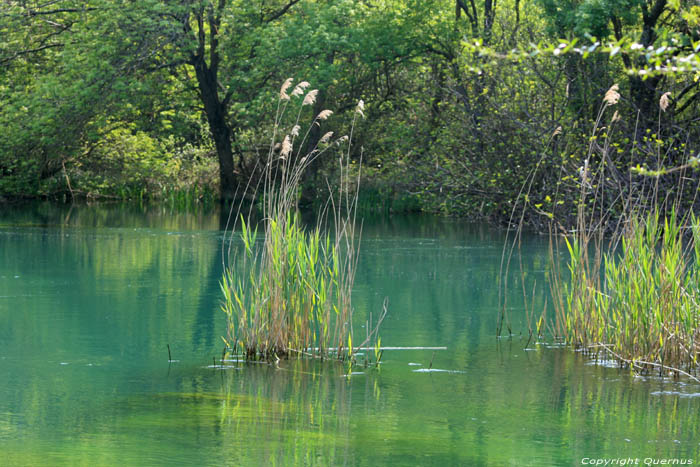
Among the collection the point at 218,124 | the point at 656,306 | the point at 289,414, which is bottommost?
the point at 289,414

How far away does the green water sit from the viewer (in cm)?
454

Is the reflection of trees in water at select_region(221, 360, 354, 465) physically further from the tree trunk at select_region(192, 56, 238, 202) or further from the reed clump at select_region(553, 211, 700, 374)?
the tree trunk at select_region(192, 56, 238, 202)

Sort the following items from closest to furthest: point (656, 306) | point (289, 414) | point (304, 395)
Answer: point (289, 414) → point (304, 395) → point (656, 306)

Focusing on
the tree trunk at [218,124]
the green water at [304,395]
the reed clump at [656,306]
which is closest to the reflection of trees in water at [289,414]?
the green water at [304,395]

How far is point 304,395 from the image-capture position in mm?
5559

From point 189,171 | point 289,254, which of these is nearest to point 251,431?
point 289,254

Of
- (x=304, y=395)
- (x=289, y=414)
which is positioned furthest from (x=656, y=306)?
(x=289, y=414)

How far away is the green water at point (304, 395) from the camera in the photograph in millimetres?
4535

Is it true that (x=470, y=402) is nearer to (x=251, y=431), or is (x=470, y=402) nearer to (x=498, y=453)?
(x=498, y=453)

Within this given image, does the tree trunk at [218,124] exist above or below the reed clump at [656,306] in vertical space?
above

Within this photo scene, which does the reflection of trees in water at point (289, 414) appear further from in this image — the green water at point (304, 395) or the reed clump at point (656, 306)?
the reed clump at point (656, 306)

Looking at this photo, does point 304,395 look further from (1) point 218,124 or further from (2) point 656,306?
(1) point 218,124

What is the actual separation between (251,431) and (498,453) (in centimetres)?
120

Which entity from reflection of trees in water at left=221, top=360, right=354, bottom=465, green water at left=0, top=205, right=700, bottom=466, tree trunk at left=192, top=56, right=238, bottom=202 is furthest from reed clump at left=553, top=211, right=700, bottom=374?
tree trunk at left=192, top=56, right=238, bottom=202
